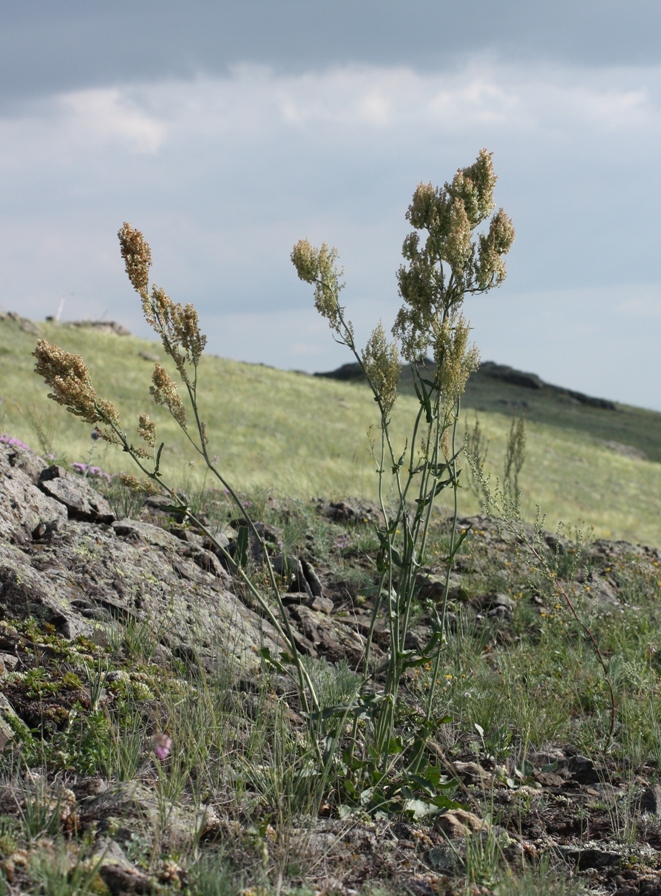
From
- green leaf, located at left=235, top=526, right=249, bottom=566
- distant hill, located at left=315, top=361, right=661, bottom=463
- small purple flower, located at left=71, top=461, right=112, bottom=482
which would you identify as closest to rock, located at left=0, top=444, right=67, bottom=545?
small purple flower, located at left=71, top=461, right=112, bottom=482

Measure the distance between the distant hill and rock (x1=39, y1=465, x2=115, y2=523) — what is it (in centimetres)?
2444

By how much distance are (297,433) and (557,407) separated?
24.3m

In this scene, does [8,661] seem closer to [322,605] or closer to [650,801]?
[322,605]

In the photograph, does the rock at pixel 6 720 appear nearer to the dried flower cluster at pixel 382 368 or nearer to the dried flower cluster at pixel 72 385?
the dried flower cluster at pixel 72 385

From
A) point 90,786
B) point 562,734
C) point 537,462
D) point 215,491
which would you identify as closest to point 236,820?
point 90,786

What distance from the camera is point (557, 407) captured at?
4078 centimetres

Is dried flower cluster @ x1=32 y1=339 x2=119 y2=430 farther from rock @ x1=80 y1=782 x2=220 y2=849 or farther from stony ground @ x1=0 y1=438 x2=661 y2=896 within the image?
Answer: rock @ x1=80 y1=782 x2=220 y2=849

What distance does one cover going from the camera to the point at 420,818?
9.37 feet

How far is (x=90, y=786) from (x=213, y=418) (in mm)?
17245

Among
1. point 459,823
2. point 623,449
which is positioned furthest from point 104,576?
point 623,449

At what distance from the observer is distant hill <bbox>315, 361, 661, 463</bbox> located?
34.3 metres

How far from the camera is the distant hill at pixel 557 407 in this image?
3434 cm

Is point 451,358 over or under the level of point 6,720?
over

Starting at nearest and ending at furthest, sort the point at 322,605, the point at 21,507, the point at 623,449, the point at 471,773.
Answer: the point at 471,773 → the point at 21,507 → the point at 322,605 → the point at 623,449
